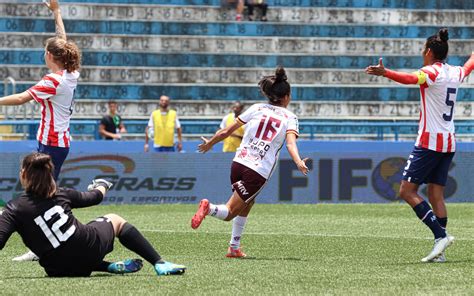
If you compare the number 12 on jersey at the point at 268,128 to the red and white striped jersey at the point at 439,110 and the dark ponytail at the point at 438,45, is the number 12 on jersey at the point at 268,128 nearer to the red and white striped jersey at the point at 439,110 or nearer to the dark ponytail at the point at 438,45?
the red and white striped jersey at the point at 439,110

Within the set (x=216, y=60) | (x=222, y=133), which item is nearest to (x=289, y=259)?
(x=222, y=133)

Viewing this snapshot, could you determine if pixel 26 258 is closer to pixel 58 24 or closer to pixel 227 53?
pixel 58 24

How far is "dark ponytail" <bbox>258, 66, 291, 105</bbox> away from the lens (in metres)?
10.9

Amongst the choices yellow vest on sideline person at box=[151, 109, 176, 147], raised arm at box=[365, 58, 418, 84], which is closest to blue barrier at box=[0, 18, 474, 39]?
yellow vest on sideline person at box=[151, 109, 176, 147]

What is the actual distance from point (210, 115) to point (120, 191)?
6.95 metres

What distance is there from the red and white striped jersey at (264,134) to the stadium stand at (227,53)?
605 inches

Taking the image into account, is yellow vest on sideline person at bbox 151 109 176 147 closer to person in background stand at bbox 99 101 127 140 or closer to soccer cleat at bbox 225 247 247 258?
person in background stand at bbox 99 101 127 140

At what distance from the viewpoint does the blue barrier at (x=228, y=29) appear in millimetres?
28297

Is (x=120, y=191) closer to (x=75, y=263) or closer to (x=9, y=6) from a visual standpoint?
(x=9, y=6)

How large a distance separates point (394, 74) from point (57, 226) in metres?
3.18

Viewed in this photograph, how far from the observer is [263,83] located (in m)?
10.9

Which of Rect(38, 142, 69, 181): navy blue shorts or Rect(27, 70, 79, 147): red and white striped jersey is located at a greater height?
Rect(27, 70, 79, 147): red and white striped jersey

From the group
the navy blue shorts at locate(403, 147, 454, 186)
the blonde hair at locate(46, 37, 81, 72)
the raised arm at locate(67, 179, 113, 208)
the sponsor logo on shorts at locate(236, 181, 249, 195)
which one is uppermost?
the blonde hair at locate(46, 37, 81, 72)

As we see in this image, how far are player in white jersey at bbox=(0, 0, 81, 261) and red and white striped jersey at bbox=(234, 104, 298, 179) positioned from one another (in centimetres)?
157
